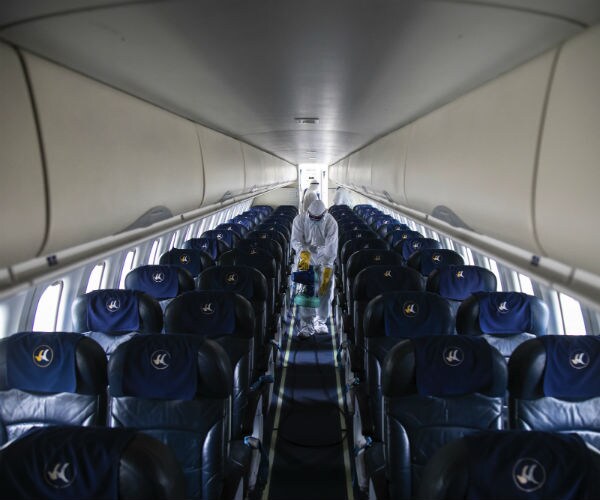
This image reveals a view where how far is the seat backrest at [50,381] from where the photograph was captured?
327 cm

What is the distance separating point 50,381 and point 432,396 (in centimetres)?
241

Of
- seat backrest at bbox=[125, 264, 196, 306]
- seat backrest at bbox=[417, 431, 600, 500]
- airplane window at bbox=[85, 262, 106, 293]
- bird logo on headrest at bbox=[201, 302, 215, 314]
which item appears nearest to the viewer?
seat backrest at bbox=[417, 431, 600, 500]

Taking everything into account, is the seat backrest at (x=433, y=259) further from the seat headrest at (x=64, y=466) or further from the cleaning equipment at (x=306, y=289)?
the seat headrest at (x=64, y=466)

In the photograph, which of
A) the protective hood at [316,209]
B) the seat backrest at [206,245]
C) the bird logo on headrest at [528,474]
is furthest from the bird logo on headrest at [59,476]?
the protective hood at [316,209]

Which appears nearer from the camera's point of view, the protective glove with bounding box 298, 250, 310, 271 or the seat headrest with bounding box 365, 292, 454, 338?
the seat headrest with bounding box 365, 292, 454, 338

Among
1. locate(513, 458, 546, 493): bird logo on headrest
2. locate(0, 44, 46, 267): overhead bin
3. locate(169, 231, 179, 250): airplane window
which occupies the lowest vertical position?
locate(169, 231, 179, 250): airplane window

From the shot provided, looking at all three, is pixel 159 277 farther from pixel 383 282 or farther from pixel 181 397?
pixel 181 397

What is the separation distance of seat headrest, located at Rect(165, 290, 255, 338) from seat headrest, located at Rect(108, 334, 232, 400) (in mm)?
1228

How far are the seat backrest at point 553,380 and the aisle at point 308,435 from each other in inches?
82.1

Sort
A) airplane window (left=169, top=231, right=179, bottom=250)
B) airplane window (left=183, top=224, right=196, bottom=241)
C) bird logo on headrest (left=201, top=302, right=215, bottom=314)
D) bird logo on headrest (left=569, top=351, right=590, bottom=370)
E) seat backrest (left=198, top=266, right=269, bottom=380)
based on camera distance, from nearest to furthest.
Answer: bird logo on headrest (left=569, top=351, right=590, bottom=370) → bird logo on headrest (left=201, top=302, right=215, bottom=314) → seat backrest (left=198, top=266, right=269, bottom=380) → airplane window (left=169, top=231, right=179, bottom=250) → airplane window (left=183, top=224, right=196, bottom=241)

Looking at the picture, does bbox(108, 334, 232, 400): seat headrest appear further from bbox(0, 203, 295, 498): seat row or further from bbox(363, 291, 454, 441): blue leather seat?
bbox(363, 291, 454, 441): blue leather seat

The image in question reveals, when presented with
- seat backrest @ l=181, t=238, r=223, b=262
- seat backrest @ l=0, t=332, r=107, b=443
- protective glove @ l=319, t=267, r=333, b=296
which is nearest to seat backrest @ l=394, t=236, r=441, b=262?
protective glove @ l=319, t=267, r=333, b=296

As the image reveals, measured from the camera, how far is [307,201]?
10008 mm

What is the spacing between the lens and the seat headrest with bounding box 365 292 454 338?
15.1 ft
